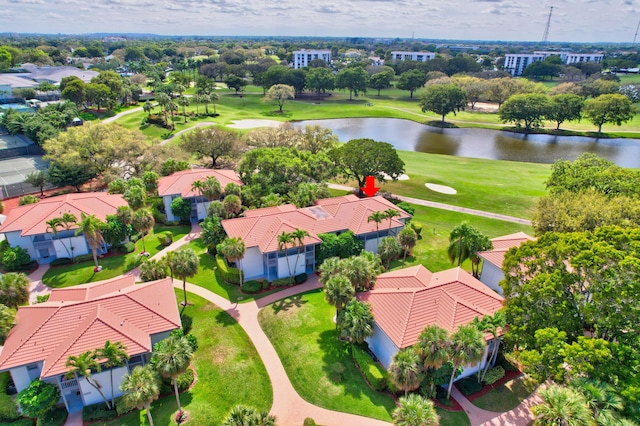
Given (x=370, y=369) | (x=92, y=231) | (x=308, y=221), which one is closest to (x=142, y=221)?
(x=92, y=231)

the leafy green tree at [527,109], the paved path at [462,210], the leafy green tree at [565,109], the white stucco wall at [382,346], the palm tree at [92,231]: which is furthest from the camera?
the leafy green tree at [565,109]

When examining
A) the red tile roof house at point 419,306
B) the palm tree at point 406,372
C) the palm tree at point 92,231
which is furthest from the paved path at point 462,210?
the palm tree at point 92,231

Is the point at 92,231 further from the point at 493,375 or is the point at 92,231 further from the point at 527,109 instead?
the point at 527,109

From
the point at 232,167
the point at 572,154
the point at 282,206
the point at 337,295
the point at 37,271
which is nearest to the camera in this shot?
the point at 337,295

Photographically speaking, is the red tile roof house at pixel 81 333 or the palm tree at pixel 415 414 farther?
the red tile roof house at pixel 81 333

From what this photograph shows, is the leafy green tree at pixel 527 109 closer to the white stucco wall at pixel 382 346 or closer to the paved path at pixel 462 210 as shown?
the paved path at pixel 462 210

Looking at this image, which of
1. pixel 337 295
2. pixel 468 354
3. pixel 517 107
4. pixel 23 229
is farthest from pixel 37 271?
pixel 517 107

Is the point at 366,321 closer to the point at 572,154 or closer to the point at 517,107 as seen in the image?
the point at 572,154
